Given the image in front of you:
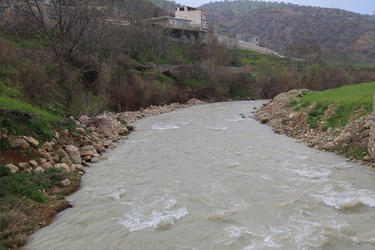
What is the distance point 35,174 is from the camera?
12.3 meters

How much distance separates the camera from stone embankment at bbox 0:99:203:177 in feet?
43.4

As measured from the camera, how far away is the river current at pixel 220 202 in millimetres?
8422

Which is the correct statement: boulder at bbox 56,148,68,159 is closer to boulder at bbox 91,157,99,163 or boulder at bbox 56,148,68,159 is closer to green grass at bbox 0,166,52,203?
boulder at bbox 91,157,99,163

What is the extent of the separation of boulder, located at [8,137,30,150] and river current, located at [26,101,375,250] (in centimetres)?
246

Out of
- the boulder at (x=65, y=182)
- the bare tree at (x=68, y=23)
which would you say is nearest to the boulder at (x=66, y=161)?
the boulder at (x=65, y=182)

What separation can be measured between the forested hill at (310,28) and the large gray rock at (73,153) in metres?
91.9

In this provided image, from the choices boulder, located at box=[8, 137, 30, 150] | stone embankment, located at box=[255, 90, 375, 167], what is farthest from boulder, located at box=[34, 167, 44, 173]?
stone embankment, located at box=[255, 90, 375, 167]

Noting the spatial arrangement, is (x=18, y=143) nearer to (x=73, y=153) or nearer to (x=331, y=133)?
(x=73, y=153)

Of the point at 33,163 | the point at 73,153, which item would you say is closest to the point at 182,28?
the point at 73,153

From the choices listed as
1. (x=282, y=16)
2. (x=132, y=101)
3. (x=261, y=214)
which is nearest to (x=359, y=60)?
(x=282, y=16)

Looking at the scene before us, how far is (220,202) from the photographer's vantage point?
34.7ft

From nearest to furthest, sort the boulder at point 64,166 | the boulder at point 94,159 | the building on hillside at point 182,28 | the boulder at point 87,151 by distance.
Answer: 1. the boulder at point 64,166
2. the boulder at point 94,159
3. the boulder at point 87,151
4. the building on hillside at point 182,28

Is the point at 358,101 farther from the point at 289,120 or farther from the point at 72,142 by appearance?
the point at 72,142

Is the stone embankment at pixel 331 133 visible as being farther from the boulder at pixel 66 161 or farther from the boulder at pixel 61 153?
the boulder at pixel 61 153
